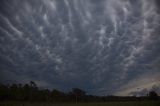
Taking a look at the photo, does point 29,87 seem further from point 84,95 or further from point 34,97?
point 84,95

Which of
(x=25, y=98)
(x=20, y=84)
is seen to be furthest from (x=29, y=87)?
(x=25, y=98)

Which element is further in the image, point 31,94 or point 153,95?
point 153,95

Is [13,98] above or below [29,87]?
below

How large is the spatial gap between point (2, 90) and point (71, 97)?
4722cm

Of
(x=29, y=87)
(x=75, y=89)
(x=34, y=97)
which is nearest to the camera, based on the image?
(x=34, y=97)

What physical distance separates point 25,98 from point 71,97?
34386 millimetres

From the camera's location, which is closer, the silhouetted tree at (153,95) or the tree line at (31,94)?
the tree line at (31,94)

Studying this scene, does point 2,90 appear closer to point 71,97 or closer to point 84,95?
point 71,97

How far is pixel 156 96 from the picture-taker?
126 meters

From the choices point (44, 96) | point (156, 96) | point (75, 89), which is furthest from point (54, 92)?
point (156, 96)

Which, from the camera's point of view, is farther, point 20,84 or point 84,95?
point 84,95

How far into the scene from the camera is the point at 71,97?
132125mm

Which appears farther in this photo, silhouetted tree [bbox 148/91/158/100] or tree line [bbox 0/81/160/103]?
silhouetted tree [bbox 148/91/158/100]

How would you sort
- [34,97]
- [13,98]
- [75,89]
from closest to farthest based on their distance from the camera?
1. [13,98]
2. [34,97]
3. [75,89]
